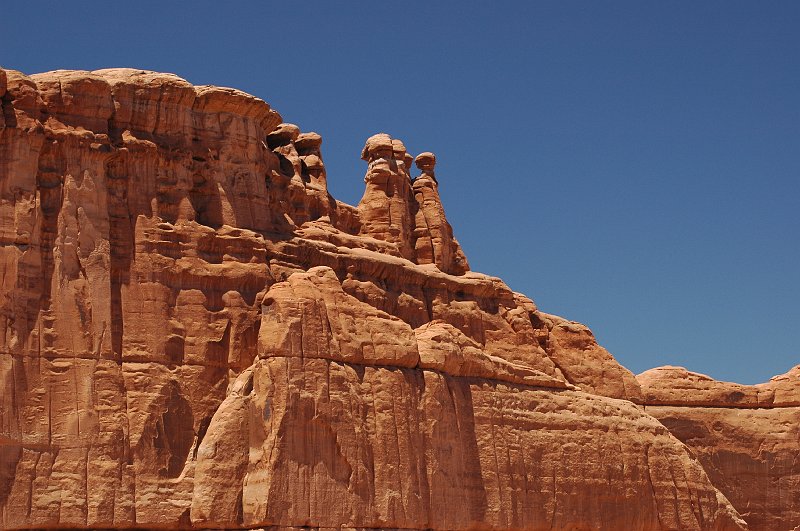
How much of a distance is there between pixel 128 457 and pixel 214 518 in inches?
97.1

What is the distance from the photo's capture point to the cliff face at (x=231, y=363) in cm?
4147

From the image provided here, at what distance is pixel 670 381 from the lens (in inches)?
2370

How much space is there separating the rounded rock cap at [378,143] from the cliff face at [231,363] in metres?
3.99

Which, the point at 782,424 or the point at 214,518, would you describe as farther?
the point at 782,424

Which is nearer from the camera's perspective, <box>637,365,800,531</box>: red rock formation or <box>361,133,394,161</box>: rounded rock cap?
<box>361,133,394,161</box>: rounded rock cap

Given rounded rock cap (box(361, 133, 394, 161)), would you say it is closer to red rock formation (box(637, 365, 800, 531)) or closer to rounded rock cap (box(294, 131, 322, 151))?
rounded rock cap (box(294, 131, 322, 151))

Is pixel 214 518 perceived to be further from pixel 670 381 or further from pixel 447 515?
pixel 670 381

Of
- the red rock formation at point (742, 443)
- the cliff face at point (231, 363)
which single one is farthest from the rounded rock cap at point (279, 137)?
A: the red rock formation at point (742, 443)

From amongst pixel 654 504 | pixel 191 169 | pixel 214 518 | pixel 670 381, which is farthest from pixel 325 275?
pixel 670 381

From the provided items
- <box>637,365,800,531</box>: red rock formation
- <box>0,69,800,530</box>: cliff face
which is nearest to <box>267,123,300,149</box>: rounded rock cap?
<box>0,69,800,530</box>: cliff face

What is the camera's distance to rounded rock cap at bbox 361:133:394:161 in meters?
56.1

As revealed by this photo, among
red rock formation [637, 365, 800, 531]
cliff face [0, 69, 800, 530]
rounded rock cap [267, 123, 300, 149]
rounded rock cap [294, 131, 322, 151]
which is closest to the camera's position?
cliff face [0, 69, 800, 530]

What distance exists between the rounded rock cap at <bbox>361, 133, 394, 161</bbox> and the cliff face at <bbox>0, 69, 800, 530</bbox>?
3.99 meters

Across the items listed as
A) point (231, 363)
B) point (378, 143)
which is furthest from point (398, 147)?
point (231, 363)
